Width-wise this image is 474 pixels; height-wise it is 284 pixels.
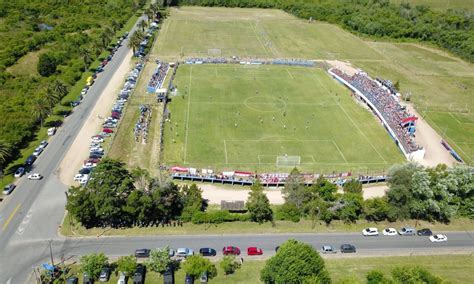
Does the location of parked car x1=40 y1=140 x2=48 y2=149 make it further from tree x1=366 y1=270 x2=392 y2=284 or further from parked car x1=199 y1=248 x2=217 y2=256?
tree x1=366 y1=270 x2=392 y2=284

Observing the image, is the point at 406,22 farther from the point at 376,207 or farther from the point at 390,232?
the point at 390,232

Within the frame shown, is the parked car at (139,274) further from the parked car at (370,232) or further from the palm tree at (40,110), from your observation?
the palm tree at (40,110)

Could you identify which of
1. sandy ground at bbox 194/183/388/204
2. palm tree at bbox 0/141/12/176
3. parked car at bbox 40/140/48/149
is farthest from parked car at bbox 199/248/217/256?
parked car at bbox 40/140/48/149

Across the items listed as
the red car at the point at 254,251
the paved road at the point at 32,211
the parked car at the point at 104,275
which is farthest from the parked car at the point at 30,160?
the red car at the point at 254,251

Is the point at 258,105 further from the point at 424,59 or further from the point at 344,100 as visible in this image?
the point at 424,59

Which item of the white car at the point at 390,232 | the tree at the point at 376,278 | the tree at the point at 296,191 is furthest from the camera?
the tree at the point at 296,191

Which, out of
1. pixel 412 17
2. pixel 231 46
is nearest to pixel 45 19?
pixel 231 46
